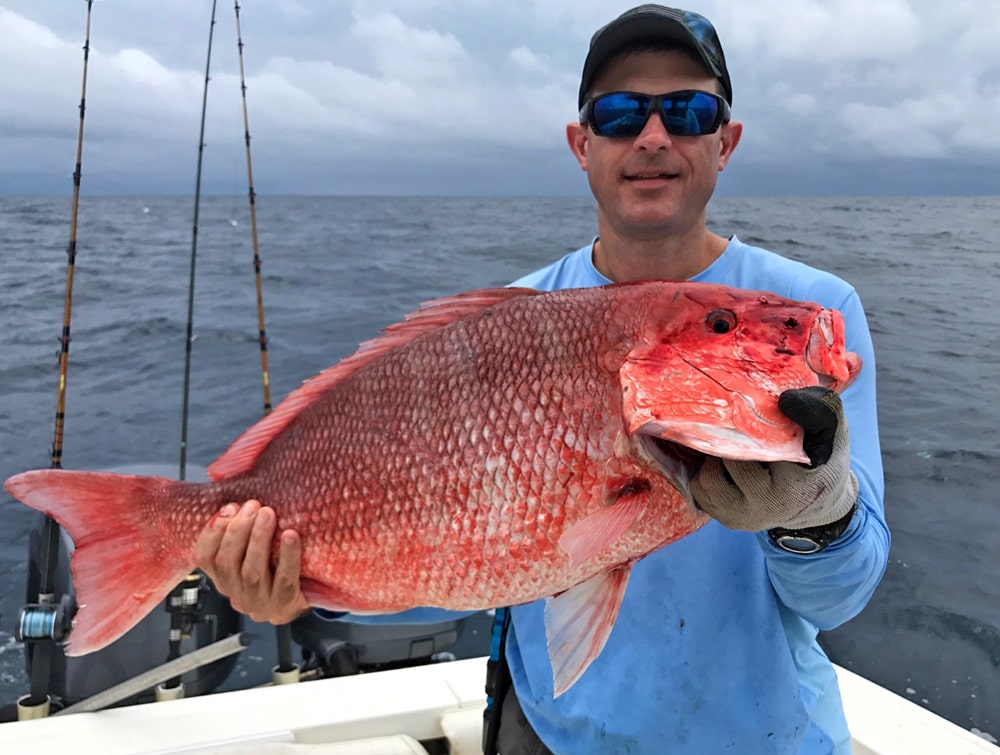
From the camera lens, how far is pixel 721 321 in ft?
4.28

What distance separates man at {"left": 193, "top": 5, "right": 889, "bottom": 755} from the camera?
1302 millimetres

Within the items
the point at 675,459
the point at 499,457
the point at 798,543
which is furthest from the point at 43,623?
the point at 798,543

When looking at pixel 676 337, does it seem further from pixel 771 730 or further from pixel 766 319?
pixel 771 730

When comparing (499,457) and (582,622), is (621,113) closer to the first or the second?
(499,457)

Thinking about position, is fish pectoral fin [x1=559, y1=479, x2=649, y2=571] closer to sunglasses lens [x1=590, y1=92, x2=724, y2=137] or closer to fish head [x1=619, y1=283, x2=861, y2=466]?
fish head [x1=619, y1=283, x2=861, y2=466]

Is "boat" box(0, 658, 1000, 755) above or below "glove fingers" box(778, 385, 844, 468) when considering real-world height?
below

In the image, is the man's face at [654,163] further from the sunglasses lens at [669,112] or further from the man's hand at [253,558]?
the man's hand at [253,558]

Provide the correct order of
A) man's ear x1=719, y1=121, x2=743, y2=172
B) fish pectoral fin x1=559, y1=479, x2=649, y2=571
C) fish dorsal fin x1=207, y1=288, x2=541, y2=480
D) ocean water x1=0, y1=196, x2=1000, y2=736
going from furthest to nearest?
1. ocean water x1=0, y1=196, x2=1000, y2=736
2. man's ear x1=719, y1=121, x2=743, y2=172
3. fish dorsal fin x1=207, y1=288, x2=541, y2=480
4. fish pectoral fin x1=559, y1=479, x2=649, y2=571

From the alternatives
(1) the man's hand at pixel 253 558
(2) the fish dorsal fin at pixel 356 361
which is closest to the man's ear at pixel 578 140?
(2) the fish dorsal fin at pixel 356 361

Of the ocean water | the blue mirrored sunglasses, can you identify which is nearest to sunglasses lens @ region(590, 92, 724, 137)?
the blue mirrored sunglasses

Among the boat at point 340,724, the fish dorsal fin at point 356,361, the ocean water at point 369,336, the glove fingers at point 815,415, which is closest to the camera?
the glove fingers at point 815,415

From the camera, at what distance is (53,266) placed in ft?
57.3

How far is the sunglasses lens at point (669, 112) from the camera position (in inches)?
71.3

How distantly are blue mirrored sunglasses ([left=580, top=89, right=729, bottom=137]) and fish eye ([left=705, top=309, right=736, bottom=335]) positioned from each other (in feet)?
2.31
